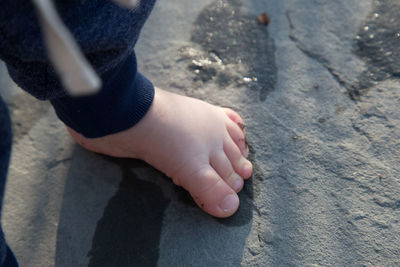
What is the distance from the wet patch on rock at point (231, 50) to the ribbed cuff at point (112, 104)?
0.28 meters

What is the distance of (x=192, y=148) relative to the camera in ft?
3.16

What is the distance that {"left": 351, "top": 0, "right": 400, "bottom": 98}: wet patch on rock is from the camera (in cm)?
112

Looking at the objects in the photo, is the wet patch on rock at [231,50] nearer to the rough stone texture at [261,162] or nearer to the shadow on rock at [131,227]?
the rough stone texture at [261,162]

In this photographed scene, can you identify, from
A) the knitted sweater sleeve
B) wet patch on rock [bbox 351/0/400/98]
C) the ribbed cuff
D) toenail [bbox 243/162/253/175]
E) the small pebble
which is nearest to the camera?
the knitted sweater sleeve

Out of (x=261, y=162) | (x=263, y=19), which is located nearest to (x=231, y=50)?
(x=263, y=19)

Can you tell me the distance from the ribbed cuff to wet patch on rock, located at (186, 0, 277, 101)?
282mm

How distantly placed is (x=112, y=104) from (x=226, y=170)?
1.01ft

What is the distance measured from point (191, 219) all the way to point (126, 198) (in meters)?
0.17

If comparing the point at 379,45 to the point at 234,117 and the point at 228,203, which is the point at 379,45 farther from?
the point at 228,203

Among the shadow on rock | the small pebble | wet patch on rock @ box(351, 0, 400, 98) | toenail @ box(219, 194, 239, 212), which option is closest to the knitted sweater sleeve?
the shadow on rock

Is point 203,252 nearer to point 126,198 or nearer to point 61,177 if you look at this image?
point 126,198

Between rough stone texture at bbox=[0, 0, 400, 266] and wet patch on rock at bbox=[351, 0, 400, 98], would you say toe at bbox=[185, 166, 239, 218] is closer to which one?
rough stone texture at bbox=[0, 0, 400, 266]

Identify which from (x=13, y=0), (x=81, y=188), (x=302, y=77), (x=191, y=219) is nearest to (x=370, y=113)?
(x=302, y=77)

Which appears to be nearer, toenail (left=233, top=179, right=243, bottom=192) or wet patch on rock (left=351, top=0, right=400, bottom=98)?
toenail (left=233, top=179, right=243, bottom=192)
